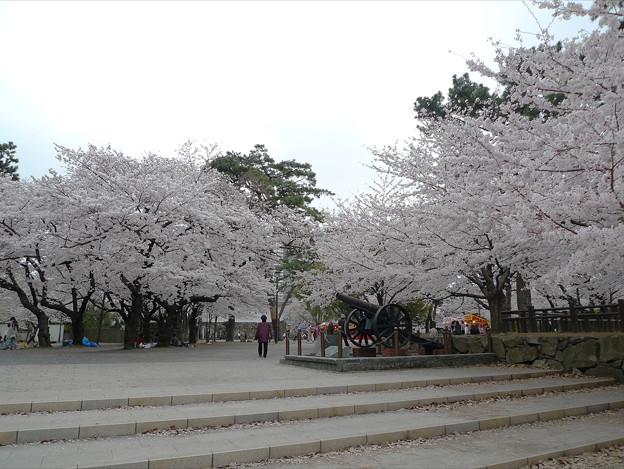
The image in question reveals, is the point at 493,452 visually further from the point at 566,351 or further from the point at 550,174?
the point at 566,351

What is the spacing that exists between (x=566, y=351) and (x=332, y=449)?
7807 mm

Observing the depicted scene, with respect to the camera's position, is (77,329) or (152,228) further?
(77,329)

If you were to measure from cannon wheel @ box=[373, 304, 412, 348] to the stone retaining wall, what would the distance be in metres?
2.11

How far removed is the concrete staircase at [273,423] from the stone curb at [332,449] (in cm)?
1

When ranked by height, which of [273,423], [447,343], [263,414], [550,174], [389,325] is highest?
[550,174]

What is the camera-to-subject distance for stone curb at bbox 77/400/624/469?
14.0ft

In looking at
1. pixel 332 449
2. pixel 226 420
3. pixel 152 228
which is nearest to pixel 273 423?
pixel 226 420

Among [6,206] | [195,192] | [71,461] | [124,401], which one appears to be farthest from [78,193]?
[71,461]

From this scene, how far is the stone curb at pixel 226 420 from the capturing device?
484 cm

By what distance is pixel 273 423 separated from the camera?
5781 millimetres

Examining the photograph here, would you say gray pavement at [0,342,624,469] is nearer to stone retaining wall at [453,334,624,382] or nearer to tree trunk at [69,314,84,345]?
stone retaining wall at [453,334,624,382]

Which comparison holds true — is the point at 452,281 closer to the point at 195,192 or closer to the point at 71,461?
the point at 195,192

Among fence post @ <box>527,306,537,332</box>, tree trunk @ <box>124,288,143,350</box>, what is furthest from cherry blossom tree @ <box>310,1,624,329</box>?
tree trunk @ <box>124,288,143,350</box>

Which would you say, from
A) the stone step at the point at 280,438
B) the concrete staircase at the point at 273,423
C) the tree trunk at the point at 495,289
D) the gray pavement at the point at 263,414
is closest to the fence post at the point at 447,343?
the tree trunk at the point at 495,289
